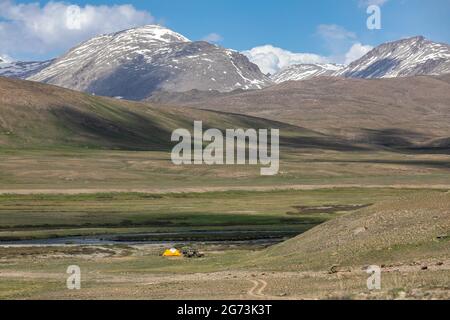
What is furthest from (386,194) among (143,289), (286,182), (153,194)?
(143,289)

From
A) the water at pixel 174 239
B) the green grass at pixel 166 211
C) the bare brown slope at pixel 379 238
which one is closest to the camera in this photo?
the bare brown slope at pixel 379 238

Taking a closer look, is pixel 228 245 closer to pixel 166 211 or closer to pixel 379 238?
pixel 379 238

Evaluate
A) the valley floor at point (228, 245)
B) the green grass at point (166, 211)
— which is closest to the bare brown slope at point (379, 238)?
the valley floor at point (228, 245)

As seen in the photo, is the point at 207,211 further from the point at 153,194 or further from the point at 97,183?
the point at 97,183

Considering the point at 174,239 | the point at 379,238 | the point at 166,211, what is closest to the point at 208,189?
the point at 166,211

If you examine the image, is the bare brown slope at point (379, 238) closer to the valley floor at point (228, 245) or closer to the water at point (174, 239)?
the valley floor at point (228, 245)

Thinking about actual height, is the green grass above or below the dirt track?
below

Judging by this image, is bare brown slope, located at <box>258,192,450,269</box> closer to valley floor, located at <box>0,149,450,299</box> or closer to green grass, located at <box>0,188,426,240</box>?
valley floor, located at <box>0,149,450,299</box>

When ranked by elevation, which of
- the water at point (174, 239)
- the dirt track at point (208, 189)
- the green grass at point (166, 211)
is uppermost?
the dirt track at point (208, 189)

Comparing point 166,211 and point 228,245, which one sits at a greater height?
point 166,211

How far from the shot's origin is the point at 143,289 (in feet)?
142

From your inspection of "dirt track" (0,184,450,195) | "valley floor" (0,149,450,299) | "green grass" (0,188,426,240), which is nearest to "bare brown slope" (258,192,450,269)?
"valley floor" (0,149,450,299)
